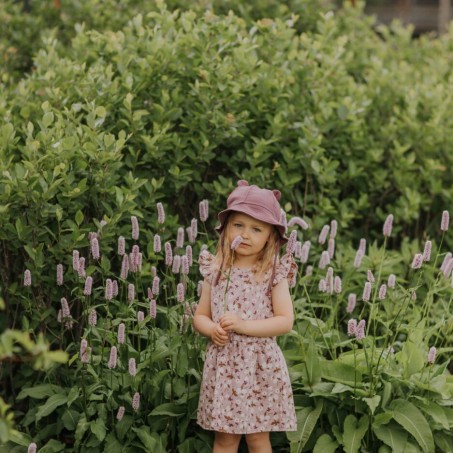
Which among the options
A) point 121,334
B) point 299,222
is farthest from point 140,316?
point 299,222

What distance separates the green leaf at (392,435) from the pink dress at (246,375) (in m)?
0.50

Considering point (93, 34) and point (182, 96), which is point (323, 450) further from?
point (93, 34)

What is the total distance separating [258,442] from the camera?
161 inches

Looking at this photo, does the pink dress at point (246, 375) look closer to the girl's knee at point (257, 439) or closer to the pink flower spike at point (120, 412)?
the girl's knee at point (257, 439)

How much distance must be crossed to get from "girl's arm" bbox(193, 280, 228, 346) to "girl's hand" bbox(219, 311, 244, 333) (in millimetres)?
24

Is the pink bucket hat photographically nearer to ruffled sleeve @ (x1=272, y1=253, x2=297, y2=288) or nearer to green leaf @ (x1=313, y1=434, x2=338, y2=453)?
ruffled sleeve @ (x1=272, y1=253, x2=297, y2=288)

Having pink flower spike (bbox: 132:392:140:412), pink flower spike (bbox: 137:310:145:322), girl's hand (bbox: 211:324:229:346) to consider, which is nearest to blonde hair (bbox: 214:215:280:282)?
girl's hand (bbox: 211:324:229:346)

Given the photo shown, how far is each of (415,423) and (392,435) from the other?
0.13 meters

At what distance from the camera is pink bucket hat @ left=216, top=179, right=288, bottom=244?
3916 millimetres

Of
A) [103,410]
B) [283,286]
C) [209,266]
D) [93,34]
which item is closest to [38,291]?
[103,410]

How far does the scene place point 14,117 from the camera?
5.13 metres

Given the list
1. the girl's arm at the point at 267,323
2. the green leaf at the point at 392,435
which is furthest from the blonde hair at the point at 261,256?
the green leaf at the point at 392,435

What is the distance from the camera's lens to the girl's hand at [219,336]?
385 cm

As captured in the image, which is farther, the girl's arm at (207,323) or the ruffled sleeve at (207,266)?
the ruffled sleeve at (207,266)
